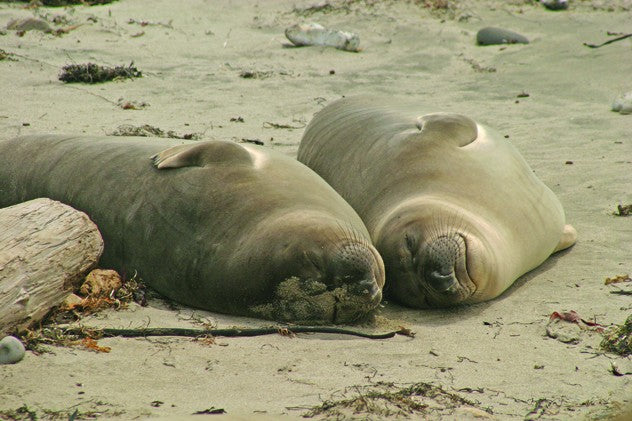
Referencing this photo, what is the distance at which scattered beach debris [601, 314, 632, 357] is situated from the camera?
3.77 metres

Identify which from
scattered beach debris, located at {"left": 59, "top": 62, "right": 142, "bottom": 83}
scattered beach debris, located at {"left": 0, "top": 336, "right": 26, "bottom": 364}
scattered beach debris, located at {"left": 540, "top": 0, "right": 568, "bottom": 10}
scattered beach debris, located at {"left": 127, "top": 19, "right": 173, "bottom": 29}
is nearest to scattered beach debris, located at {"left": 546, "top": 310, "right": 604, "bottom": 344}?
scattered beach debris, located at {"left": 0, "top": 336, "right": 26, "bottom": 364}

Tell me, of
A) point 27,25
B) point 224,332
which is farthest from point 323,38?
point 224,332

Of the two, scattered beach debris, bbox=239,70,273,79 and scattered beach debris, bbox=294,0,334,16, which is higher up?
scattered beach debris, bbox=294,0,334,16

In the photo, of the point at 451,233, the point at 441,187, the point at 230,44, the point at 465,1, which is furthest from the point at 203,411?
the point at 465,1

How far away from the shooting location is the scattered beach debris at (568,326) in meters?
3.98

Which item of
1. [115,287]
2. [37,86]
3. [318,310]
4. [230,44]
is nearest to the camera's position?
[318,310]

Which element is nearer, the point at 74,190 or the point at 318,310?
the point at 318,310

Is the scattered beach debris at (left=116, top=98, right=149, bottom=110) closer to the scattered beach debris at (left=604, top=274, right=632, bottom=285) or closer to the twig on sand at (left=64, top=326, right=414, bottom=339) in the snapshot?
the twig on sand at (left=64, top=326, right=414, bottom=339)

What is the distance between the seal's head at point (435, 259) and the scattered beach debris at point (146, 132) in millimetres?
2723

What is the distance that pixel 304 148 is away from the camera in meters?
6.12

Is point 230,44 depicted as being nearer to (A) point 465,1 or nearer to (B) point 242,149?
(A) point 465,1

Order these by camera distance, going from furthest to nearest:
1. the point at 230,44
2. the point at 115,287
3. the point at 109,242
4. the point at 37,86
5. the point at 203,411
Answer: the point at 230,44, the point at 37,86, the point at 109,242, the point at 115,287, the point at 203,411

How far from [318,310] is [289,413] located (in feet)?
Result: 3.37

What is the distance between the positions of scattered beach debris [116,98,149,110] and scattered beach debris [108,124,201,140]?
80 cm
